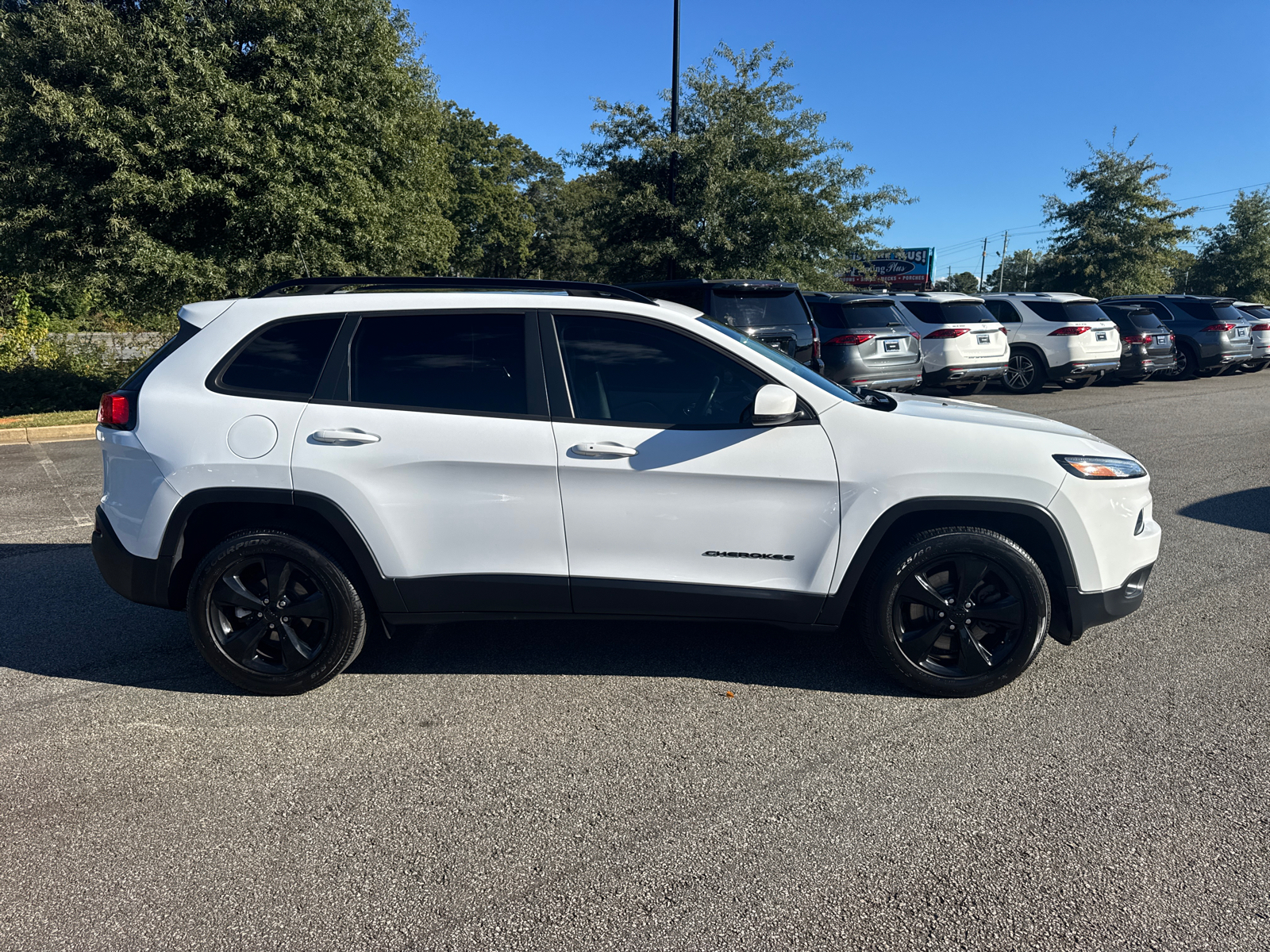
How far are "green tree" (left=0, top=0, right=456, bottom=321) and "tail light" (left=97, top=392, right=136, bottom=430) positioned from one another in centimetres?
942

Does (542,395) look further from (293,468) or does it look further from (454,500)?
(293,468)

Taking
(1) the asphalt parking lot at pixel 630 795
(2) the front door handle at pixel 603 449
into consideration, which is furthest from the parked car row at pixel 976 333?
(2) the front door handle at pixel 603 449

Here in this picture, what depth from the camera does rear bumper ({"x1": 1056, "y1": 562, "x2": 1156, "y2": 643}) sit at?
357 cm

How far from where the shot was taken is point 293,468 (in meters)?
3.57

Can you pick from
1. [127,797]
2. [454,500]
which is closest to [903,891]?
[454,500]

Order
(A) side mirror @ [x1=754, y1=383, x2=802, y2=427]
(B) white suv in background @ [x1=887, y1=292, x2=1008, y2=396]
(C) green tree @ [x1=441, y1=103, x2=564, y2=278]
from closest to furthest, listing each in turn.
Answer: (A) side mirror @ [x1=754, y1=383, x2=802, y2=427] < (B) white suv in background @ [x1=887, y1=292, x2=1008, y2=396] < (C) green tree @ [x1=441, y1=103, x2=564, y2=278]

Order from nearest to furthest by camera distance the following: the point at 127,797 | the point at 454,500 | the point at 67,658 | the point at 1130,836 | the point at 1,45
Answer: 1. the point at 1130,836
2. the point at 127,797
3. the point at 454,500
4. the point at 67,658
5. the point at 1,45

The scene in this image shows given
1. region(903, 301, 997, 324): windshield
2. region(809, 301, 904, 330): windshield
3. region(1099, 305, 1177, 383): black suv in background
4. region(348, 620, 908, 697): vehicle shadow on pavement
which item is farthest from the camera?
region(1099, 305, 1177, 383): black suv in background

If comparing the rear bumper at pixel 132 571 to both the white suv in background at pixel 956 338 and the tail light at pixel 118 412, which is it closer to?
the tail light at pixel 118 412

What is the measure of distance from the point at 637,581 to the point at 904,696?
1.28 m

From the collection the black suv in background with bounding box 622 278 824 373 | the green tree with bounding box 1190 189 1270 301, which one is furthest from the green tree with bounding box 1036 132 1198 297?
the black suv in background with bounding box 622 278 824 373

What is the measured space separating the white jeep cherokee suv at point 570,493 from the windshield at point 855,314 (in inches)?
372

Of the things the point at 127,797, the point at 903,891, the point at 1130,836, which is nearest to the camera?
the point at 903,891

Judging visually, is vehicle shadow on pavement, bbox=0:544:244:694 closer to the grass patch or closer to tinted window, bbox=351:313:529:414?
tinted window, bbox=351:313:529:414
